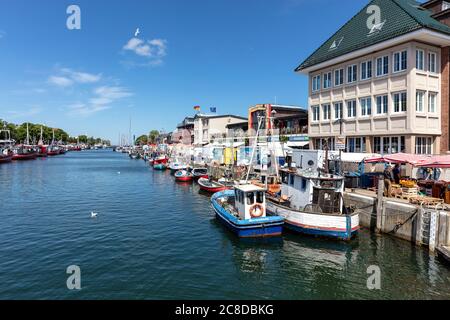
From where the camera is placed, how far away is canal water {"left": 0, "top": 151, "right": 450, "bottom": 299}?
15047 mm

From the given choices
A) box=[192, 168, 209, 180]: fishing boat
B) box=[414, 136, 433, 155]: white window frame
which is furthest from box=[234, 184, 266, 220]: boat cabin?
box=[192, 168, 209, 180]: fishing boat

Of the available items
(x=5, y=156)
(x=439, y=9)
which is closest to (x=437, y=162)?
(x=439, y=9)

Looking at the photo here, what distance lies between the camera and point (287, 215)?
2416 centimetres

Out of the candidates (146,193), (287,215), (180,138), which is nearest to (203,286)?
(287,215)

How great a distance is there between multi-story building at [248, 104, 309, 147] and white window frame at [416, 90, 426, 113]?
1455cm

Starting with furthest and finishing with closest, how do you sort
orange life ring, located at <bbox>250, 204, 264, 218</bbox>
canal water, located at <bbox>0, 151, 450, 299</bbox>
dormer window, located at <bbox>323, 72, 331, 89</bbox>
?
dormer window, located at <bbox>323, 72, 331, 89</bbox> → orange life ring, located at <bbox>250, 204, 264, 218</bbox> → canal water, located at <bbox>0, 151, 450, 299</bbox>

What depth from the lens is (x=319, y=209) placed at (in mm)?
22953

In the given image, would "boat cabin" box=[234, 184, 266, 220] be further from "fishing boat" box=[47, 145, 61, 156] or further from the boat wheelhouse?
"fishing boat" box=[47, 145, 61, 156]

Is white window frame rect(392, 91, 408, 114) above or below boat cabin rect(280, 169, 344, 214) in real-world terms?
above

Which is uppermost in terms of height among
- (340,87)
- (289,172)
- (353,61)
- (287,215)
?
(353,61)

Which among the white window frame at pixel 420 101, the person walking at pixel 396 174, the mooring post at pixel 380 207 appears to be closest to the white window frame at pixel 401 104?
the white window frame at pixel 420 101

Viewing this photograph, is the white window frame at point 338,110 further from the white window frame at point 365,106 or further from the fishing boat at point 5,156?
the fishing boat at point 5,156
